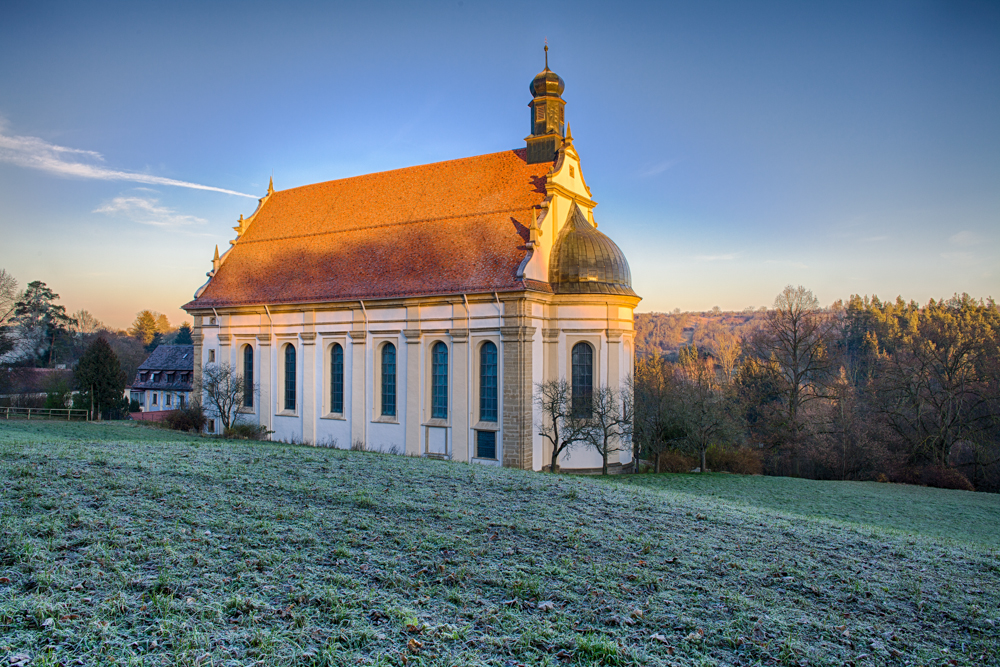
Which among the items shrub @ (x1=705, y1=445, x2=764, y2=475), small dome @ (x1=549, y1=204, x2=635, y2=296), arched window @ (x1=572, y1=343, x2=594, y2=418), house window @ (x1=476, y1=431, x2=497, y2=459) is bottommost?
shrub @ (x1=705, y1=445, x2=764, y2=475)

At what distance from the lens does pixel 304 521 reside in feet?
29.1

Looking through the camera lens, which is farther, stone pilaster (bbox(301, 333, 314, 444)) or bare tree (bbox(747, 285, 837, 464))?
bare tree (bbox(747, 285, 837, 464))

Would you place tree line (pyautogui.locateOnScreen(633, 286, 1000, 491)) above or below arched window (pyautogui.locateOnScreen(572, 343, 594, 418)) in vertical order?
below

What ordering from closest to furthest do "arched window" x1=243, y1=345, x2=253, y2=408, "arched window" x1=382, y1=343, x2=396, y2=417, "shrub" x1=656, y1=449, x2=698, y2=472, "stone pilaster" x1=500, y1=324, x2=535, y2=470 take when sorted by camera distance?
1. "stone pilaster" x1=500, y1=324, x2=535, y2=470
2. "arched window" x1=382, y1=343, x2=396, y2=417
3. "shrub" x1=656, y1=449, x2=698, y2=472
4. "arched window" x1=243, y1=345, x2=253, y2=408

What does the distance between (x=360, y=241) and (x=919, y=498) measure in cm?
2585

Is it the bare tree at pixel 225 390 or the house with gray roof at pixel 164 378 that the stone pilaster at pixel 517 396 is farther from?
the house with gray roof at pixel 164 378

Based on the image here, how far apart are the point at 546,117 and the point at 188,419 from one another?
2322cm

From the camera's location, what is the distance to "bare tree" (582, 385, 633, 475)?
2364 centimetres

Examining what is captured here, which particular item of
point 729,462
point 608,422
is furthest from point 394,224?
point 729,462

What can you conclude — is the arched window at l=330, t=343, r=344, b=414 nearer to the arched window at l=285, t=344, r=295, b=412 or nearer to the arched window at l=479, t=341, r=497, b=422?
the arched window at l=285, t=344, r=295, b=412

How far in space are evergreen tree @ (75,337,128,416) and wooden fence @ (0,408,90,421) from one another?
2.07m

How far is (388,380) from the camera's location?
87.6ft

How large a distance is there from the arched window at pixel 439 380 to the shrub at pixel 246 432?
29.9 ft

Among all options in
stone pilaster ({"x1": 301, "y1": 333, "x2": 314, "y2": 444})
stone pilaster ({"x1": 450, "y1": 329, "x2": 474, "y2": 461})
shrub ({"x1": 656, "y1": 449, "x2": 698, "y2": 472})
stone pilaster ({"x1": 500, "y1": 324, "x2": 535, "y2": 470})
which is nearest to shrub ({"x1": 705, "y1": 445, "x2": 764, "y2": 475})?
shrub ({"x1": 656, "y1": 449, "x2": 698, "y2": 472})
